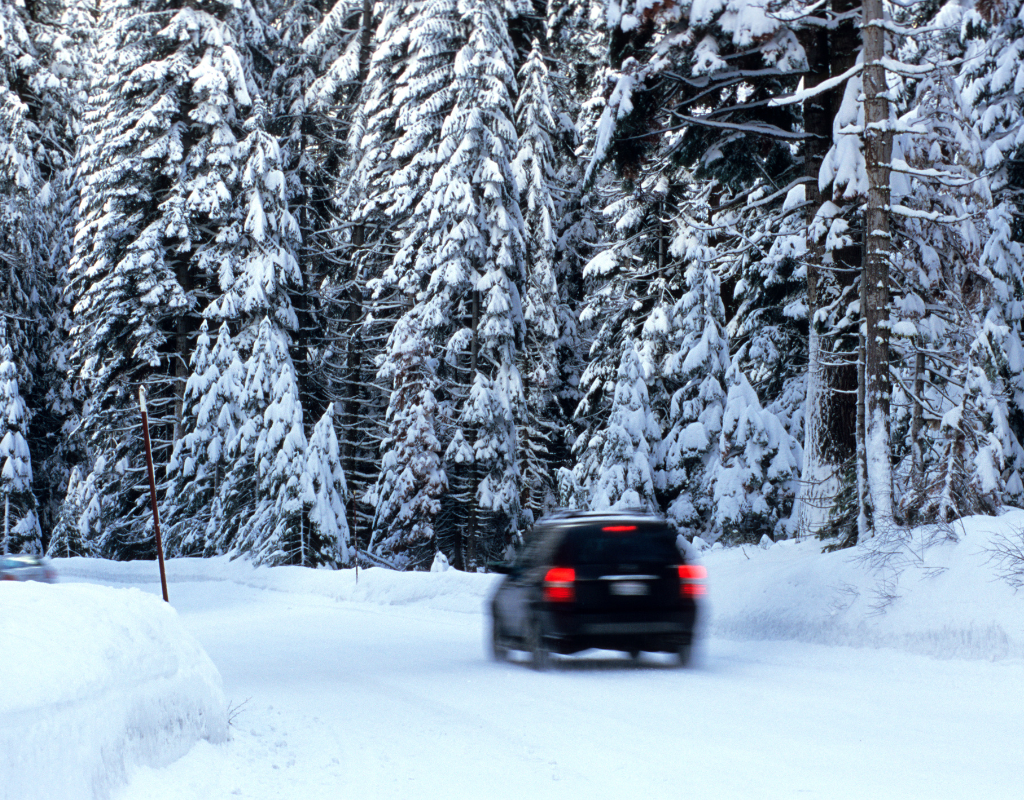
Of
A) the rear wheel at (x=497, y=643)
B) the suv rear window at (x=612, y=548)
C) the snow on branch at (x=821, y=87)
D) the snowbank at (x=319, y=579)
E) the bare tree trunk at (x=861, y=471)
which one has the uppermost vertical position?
the snow on branch at (x=821, y=87)

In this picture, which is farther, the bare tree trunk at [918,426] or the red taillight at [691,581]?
the bare tree trunk at [918,426]

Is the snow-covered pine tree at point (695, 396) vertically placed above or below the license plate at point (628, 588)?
above

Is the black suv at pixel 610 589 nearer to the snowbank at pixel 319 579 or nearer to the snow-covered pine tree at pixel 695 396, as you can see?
the snowbank at pixel 319 579

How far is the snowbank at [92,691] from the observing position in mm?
5195

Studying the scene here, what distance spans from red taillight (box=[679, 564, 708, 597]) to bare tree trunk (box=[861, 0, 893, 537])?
4.23 m

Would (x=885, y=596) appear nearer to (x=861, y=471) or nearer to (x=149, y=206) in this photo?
(x=861, y=471)

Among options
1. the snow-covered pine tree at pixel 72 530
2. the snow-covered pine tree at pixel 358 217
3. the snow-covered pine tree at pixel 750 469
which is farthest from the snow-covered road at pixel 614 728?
the snow-covered pine tree at pixel 72 530

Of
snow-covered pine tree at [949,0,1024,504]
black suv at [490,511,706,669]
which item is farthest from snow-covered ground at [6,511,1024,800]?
snow-covered pine tree at [949,0,1024,504]

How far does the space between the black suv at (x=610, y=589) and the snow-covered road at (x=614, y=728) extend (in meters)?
0.37

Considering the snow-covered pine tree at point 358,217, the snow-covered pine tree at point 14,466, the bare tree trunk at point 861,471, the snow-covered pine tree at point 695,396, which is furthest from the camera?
the snow-covered pine tree at point 14,466

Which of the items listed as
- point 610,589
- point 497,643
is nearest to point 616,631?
point 610,589

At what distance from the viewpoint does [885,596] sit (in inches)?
517

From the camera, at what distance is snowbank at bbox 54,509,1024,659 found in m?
11.7

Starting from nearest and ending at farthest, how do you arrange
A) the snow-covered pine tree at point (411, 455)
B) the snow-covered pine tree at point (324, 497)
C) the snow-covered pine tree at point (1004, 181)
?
the snow-covered pine tree at point (1004, 181), the snow-covered pine tree at point (324, 497), the snow-covered pine tree at point (411, 455)
